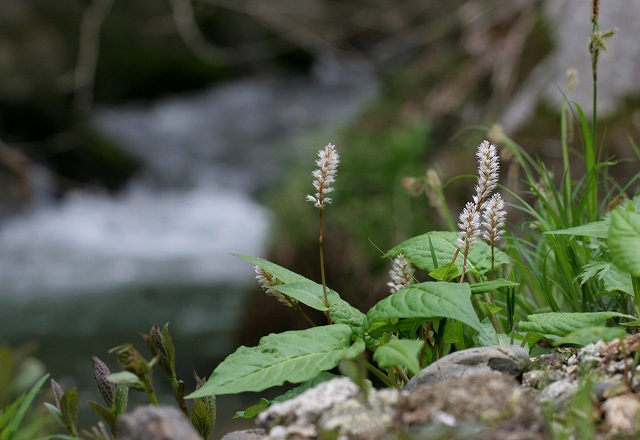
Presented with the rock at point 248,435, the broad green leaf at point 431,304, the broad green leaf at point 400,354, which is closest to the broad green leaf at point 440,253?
the broad green leaf at point 431,304

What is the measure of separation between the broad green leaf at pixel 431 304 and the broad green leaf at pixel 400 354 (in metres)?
0.06

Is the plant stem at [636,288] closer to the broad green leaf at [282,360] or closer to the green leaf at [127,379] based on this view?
the broad green leaf at [282,360]

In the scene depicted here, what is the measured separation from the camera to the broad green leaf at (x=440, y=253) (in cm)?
162

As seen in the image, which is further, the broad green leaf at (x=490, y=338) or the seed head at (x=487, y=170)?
the broad green leaf at (x=490, y=338)

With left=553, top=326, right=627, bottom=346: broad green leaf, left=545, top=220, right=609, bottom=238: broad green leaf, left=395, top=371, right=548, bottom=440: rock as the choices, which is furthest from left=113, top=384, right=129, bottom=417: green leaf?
left=545, top=220, right=609, bottom=238: broad green leaf

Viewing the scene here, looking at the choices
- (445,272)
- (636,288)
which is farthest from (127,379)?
(636,288)

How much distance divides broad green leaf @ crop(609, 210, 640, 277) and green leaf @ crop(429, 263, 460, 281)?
311mm

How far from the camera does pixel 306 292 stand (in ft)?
5.02

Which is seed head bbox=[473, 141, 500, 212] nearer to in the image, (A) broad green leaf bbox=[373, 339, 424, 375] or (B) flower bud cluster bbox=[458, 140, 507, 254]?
(B) flower bud cluster bbox=[458, 140, 507, 254]

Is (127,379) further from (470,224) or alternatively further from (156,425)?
(470,224)

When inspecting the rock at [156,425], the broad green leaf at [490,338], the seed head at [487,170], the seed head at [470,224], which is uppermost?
the seed head at [487,170]

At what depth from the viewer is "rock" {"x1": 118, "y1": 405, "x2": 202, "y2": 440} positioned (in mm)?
1103

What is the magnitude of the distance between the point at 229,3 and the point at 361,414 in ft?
29.1

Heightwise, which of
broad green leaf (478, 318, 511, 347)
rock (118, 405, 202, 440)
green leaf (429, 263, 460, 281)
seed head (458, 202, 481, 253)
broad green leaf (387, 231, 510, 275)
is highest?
seed head (458, 202, 481, 253)
